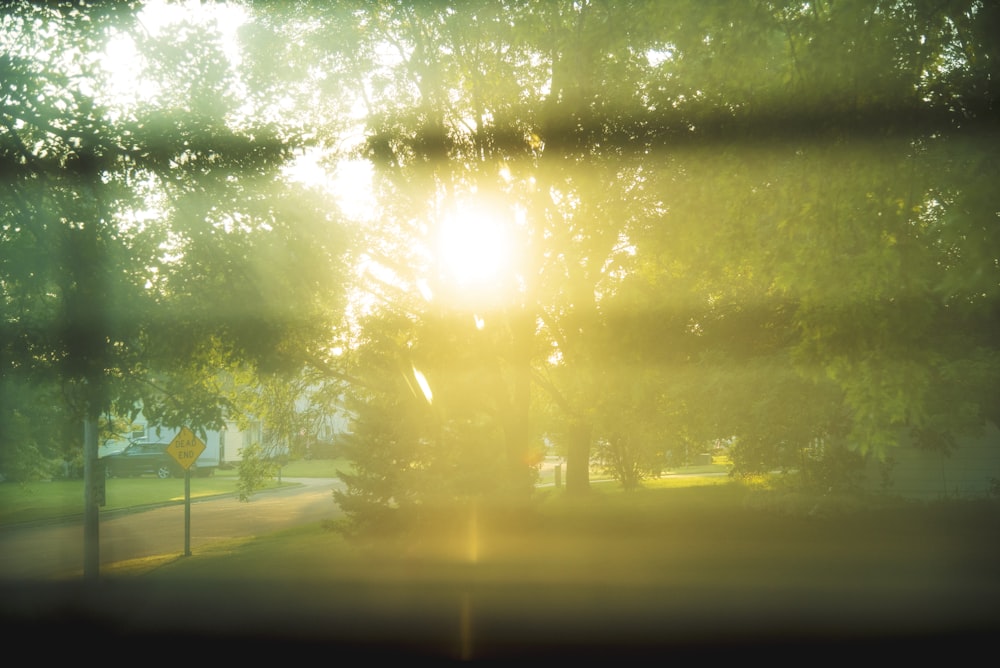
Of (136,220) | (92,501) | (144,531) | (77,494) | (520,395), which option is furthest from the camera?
(77,494)

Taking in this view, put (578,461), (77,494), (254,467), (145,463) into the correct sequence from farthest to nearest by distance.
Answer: (145,463) → (77,494) → (578,461) → (254,467)

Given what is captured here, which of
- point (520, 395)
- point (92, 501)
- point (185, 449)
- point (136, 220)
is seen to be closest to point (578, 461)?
point (520, 395)

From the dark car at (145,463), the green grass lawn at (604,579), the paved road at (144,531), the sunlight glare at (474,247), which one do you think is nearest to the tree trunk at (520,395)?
the sunlight glare at (474,247)

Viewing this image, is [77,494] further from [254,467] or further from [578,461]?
[578,461]

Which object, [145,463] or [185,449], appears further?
[145,463]

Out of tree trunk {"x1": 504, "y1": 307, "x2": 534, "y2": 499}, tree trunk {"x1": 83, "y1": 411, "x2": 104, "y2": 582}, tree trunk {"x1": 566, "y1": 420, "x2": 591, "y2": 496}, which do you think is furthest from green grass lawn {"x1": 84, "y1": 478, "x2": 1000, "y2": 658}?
tree trunk {"x1": 566, "y1": 420, "x2": 591, "y2": 496}

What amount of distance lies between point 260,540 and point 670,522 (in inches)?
381

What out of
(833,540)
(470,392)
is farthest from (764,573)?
(470,392)

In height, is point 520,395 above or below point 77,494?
above

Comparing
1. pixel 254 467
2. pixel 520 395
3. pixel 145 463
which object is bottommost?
pixel 145 463

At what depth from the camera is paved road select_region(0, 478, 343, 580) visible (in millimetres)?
18172

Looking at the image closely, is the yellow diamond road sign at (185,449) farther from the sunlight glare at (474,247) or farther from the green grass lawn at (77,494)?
the sunlight glare at (474,247)

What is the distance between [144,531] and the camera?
24469 millimetres

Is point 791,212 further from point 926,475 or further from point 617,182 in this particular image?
point 926,475
